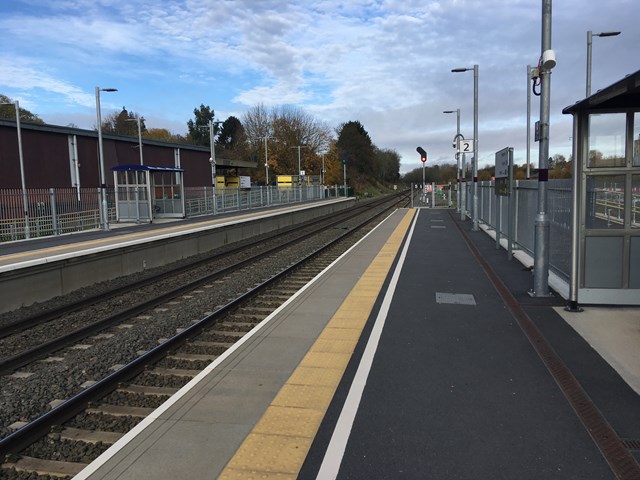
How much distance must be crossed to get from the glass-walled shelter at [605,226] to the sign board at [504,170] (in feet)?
18.9

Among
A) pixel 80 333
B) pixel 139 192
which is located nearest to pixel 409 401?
pixel 80 333

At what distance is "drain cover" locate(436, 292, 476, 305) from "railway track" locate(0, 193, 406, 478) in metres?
2.92

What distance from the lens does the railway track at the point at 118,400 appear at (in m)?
4.20

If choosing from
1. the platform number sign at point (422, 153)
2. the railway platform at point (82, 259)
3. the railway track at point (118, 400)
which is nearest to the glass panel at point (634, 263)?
the railway track at point (118, 400)

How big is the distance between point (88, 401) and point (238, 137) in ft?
323

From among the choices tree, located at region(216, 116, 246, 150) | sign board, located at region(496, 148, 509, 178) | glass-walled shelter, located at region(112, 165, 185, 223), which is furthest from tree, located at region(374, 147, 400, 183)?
sign board, located at region(496, 148, 509, 178)

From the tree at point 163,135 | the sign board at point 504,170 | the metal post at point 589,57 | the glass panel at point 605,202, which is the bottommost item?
the glass panel at point 605,202

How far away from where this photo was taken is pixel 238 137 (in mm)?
100500

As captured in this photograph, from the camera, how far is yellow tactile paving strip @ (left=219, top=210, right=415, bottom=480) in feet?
11.9

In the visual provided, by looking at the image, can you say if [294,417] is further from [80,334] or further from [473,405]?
[80,334]

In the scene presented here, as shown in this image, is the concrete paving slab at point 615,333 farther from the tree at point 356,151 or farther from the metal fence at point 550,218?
the tree at point 356,151

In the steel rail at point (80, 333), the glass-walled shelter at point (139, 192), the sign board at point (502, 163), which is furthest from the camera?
the glass-walled shelter at point (139, 192)

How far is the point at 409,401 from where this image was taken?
469cm

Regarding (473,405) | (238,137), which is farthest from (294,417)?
(238,137)
